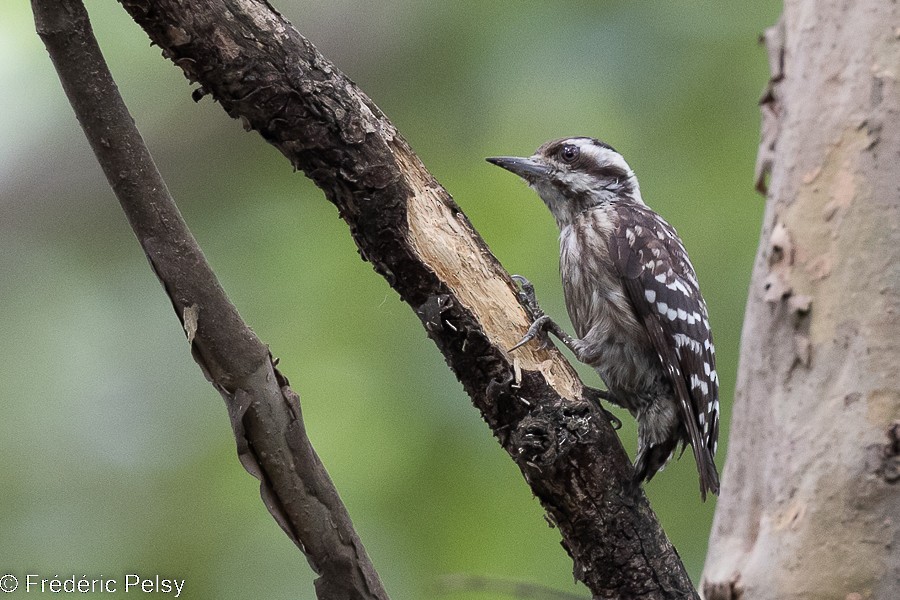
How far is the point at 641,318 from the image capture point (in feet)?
13.0

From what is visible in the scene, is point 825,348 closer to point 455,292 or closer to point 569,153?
point 455,292

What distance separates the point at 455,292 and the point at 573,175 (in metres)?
1.63

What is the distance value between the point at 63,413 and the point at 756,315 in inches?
154

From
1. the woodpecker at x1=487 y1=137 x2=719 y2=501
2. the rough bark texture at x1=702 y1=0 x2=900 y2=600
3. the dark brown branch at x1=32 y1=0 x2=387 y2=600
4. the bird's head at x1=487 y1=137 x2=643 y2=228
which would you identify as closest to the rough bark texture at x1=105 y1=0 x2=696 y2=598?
the dark brown branch at x1=32 y1=0 x2=387 y2=600

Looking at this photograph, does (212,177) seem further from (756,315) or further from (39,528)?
(756,315)

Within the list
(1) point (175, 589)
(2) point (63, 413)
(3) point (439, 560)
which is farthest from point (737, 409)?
(2) point (63, 413)

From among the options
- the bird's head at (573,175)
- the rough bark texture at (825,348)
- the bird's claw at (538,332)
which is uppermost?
the bird's head at (573,175)

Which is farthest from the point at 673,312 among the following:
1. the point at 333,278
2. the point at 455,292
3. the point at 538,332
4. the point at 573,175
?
the point at 333,278

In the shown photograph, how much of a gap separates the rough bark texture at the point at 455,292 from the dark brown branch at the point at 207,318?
0.34 m

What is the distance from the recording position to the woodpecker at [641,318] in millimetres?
3799

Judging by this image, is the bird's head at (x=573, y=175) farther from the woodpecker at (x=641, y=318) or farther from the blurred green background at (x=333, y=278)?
the blurred green background at (x=333, y=278)

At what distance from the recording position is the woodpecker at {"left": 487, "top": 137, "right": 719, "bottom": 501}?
150 inches

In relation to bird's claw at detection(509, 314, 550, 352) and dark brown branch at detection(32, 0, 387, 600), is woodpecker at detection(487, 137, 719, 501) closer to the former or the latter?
bird's claw at detection(509, 314, 550, 352)

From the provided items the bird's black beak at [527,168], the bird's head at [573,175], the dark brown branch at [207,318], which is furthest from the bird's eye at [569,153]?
the dark brown branch at [207,318]
